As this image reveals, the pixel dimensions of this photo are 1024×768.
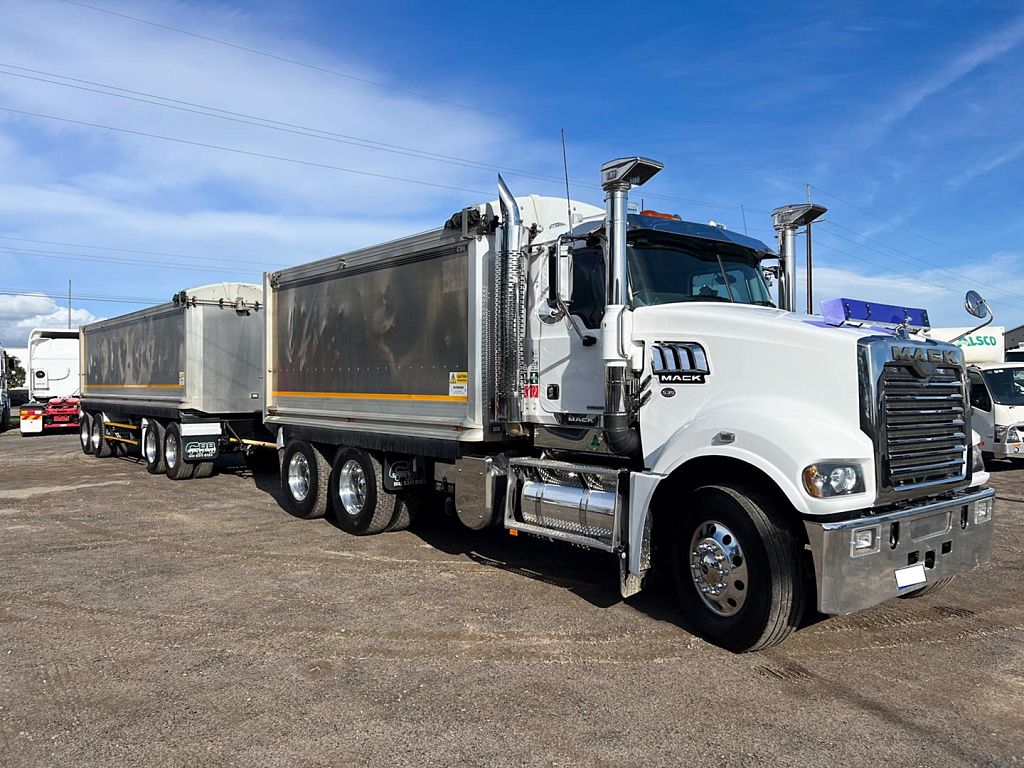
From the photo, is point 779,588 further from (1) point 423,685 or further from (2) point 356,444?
(2) point 356,444

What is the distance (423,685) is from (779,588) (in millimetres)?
2217

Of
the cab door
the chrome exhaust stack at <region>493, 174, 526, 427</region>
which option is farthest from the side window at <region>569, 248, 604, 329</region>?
the chrome exhaust stack at <region>493, 174, 526, 427</region>

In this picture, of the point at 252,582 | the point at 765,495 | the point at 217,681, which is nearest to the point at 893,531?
the point at 765,495

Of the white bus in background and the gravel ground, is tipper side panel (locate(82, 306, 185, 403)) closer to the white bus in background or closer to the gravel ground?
the gravel ground

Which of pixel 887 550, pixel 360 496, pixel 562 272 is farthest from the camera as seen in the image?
pixel 360 496

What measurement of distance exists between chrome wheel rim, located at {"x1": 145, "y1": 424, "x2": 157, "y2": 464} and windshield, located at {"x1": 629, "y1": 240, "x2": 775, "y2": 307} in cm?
1167

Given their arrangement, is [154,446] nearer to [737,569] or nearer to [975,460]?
[737,569]

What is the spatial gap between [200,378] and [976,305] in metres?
11.5

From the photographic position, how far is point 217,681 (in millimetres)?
4664

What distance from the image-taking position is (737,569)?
5.00 meters

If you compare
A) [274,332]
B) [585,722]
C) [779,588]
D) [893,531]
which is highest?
[274,332]

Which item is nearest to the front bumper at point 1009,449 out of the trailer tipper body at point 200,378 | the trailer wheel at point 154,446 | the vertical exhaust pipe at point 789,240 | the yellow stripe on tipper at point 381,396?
the vertical exhaust pipe at point 789,240

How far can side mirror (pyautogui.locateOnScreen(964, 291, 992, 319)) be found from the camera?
6207mm

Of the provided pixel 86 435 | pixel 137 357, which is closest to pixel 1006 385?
pixel 137 357
